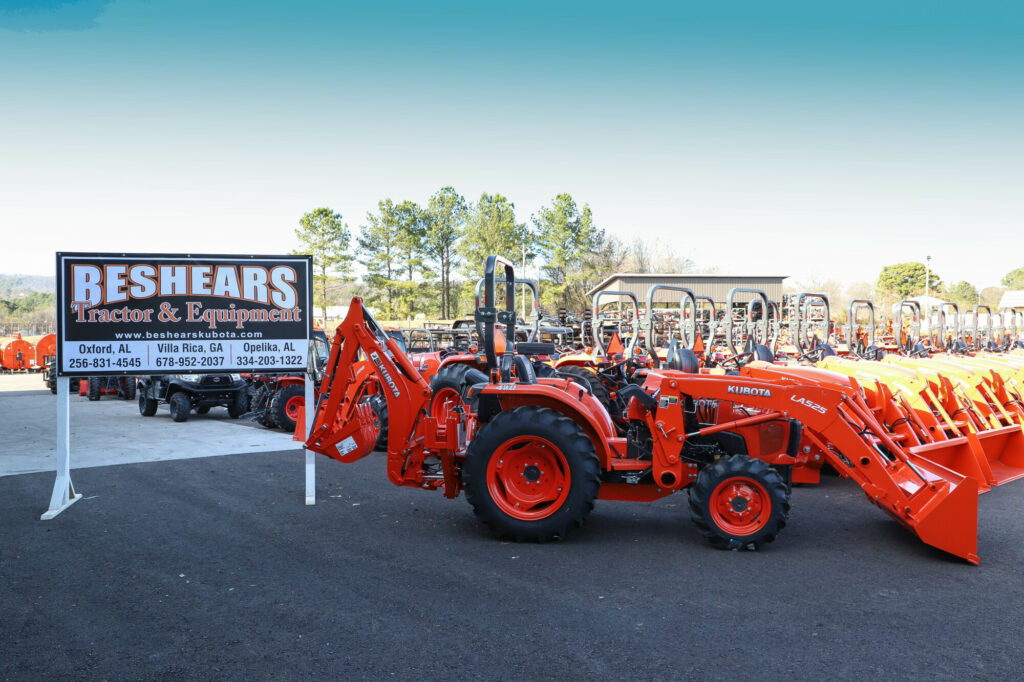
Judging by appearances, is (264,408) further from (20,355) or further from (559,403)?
(20,355)

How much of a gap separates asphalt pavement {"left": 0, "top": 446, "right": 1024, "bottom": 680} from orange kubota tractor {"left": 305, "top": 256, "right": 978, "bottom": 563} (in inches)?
12.1

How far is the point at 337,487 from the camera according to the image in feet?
25.7

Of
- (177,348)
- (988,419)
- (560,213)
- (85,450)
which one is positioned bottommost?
(85,450)

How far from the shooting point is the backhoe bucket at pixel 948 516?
4.99 m

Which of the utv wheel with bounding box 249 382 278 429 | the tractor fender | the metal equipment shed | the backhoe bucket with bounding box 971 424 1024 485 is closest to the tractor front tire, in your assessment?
the utv wheel with bounding box 249 382 278 429

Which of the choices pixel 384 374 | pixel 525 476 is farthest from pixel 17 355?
pixel 525 476

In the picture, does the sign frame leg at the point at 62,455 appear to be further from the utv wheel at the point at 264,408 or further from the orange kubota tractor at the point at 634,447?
the utv wheel at the point at 264,408

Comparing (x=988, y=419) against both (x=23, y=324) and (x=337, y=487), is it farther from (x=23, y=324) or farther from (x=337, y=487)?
(x=23, y=324)

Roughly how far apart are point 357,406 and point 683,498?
330 centimetres

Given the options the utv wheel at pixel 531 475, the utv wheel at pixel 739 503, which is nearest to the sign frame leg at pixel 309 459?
the utv wheel at pixel 531 475

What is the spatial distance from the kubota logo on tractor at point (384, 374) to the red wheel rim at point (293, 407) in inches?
268

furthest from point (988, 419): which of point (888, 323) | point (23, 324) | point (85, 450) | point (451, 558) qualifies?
point (23, 324)

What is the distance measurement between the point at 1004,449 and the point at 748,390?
4.41m

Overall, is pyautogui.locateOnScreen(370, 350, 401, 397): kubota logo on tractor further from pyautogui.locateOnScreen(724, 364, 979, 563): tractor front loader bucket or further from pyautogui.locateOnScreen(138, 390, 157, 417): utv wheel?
pyautogui.locateOnScreen(138, 390, 157, 417): utv wheel
